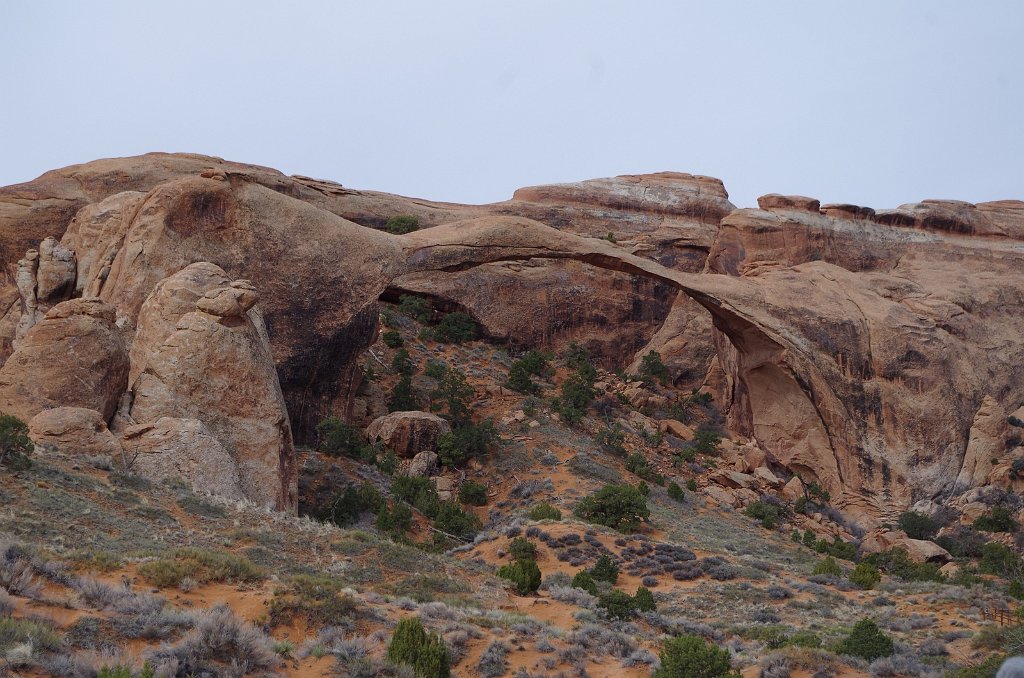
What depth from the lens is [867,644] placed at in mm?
13477

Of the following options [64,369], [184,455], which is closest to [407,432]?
[184,455]

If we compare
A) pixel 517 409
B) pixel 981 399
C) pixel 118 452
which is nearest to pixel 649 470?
pixel 517 409

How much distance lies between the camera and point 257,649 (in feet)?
34.7

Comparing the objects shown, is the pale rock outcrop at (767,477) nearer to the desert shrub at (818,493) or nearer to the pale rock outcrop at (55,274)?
the desert shrub at (818,493)

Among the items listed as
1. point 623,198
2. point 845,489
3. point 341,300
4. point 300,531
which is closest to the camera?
point 300,531

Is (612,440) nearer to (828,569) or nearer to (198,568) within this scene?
(828,569)

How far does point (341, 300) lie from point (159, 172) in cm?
1524

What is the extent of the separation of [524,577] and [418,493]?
8.24 m

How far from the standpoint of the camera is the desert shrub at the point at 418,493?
24.6 metres

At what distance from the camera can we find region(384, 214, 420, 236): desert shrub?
4162 centimetres

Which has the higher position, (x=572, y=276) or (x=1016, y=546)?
(x=572, y=276)

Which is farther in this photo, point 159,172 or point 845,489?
point 159,172

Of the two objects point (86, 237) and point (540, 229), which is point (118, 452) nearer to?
point (86, 237)

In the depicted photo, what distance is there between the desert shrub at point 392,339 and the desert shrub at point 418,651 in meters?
24.1
